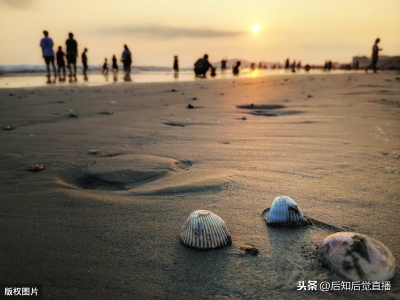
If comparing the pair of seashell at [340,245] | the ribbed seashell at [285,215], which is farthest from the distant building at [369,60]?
the pair of seashell at [340,245]

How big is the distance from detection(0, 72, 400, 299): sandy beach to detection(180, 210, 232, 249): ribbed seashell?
41 millimetres

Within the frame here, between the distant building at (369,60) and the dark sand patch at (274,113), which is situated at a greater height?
the distant building at (369,60)

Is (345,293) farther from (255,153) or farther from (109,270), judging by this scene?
(255,153)

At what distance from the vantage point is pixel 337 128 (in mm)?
4215

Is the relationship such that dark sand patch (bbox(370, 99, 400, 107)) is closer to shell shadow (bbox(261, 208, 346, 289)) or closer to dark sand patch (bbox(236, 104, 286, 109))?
dark sand patch (bbox(236, 104, 286, 109))

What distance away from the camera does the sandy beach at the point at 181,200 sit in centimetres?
140

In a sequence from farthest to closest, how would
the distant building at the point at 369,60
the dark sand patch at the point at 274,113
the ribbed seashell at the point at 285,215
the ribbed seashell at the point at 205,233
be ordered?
the distant building at the point at 369,60 → the dark sand patch at the point at 274,113 → the ribbed seashell at the point at 285,215 → the ribbed seashell at the point at 205,233

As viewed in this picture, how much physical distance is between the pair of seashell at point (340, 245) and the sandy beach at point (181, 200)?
45 mm

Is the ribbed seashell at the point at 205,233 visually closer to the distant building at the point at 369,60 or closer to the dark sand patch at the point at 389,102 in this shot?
the dark sand patch at the point at 389,102

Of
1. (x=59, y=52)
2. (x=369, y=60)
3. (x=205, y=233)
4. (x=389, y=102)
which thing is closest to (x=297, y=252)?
(x=205, y=233)

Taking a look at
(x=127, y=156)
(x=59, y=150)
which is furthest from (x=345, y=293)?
(x=59, y=150)

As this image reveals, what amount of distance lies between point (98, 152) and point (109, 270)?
6.58 ft

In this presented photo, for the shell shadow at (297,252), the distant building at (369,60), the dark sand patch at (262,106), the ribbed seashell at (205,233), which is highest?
the distant building at (369,60)

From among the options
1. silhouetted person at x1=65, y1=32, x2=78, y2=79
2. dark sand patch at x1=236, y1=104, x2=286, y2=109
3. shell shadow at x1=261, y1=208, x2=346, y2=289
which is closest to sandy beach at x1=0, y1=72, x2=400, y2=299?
shell shadow at x1=261, y1=208, x2=346, y2=289
